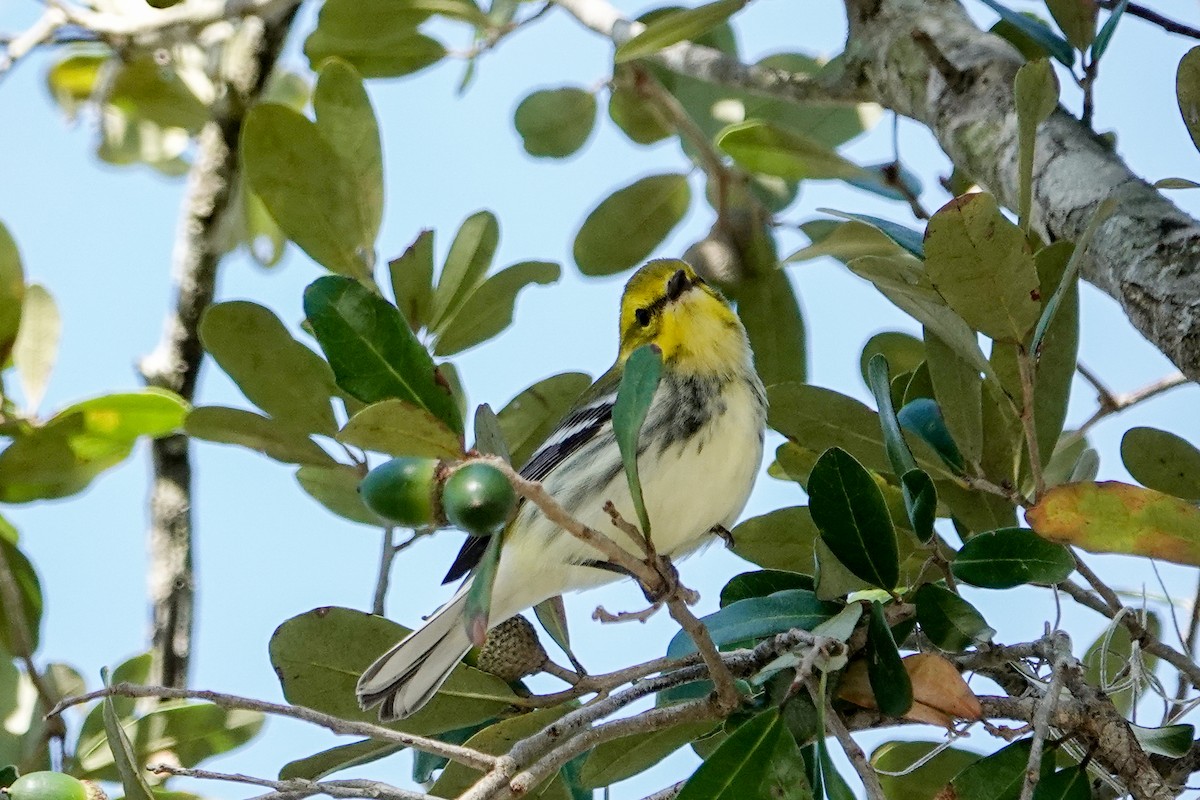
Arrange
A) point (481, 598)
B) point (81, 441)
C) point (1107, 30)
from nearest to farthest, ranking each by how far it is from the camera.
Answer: point (481, 598) → point (1107, 30) → point (81, 441)

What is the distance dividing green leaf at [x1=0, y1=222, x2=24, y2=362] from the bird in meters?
0.95

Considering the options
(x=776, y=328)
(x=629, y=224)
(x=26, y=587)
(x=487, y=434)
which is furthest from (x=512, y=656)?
(x=629, y=224)

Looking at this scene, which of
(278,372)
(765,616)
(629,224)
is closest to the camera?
(765,616)

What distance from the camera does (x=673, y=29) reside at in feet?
7.29

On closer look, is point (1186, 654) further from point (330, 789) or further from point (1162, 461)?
point (330, 789)

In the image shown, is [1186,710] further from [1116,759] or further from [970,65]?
[970,65]

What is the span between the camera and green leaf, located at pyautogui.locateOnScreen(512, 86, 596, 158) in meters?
3.16

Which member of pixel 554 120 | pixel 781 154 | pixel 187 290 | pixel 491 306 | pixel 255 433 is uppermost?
pixel 554 120

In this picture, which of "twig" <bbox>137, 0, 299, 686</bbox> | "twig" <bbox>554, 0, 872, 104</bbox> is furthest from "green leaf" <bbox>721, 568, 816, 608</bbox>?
"twig" <bbox>137, 0, 299, 686</bbox>

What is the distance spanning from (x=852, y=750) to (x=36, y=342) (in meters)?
1.86

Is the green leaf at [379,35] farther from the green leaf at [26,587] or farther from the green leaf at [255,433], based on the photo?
the green leaf at [26,587]

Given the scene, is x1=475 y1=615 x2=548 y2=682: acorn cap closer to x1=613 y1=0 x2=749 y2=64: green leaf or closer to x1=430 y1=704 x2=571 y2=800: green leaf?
x1=430 y1=704 x2=571 y2=800: green leaf

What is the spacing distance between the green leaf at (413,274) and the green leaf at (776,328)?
84 centimetres

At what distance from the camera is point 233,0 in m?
3.18
